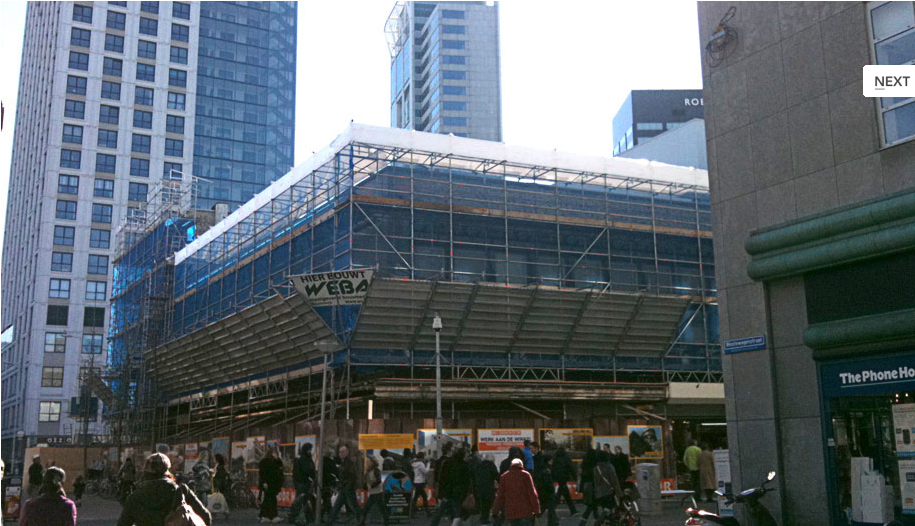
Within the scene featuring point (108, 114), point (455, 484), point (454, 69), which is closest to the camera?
point (455, 484)

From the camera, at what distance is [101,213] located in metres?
82.6

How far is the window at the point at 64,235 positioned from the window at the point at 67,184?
323 cm

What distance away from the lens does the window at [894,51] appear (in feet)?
43.5

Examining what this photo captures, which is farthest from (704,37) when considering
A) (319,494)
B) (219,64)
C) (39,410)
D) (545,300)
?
(219,64)

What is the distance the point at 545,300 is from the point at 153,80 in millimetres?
66630

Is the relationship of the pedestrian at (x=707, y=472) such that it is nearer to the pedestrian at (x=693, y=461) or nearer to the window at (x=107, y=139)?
the pedestrian at (x=693, y=461)

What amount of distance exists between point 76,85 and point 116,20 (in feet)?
25.0

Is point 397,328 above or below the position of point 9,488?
above

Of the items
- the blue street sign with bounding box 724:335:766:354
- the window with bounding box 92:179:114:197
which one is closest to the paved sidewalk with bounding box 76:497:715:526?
the blue street sign with bounding box 724:335:766:354

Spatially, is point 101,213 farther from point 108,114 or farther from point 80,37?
point 80,37

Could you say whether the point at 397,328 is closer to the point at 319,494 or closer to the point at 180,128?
the point at 319,494

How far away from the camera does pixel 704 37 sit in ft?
55.7

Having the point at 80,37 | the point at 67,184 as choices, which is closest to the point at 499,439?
the point at 67,184

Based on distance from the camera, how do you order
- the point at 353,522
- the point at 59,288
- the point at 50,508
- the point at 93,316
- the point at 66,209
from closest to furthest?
the point at 50,508 → the point at 353,522 → the point at 93,316 → the point at 59,288 → the point at 66,209
